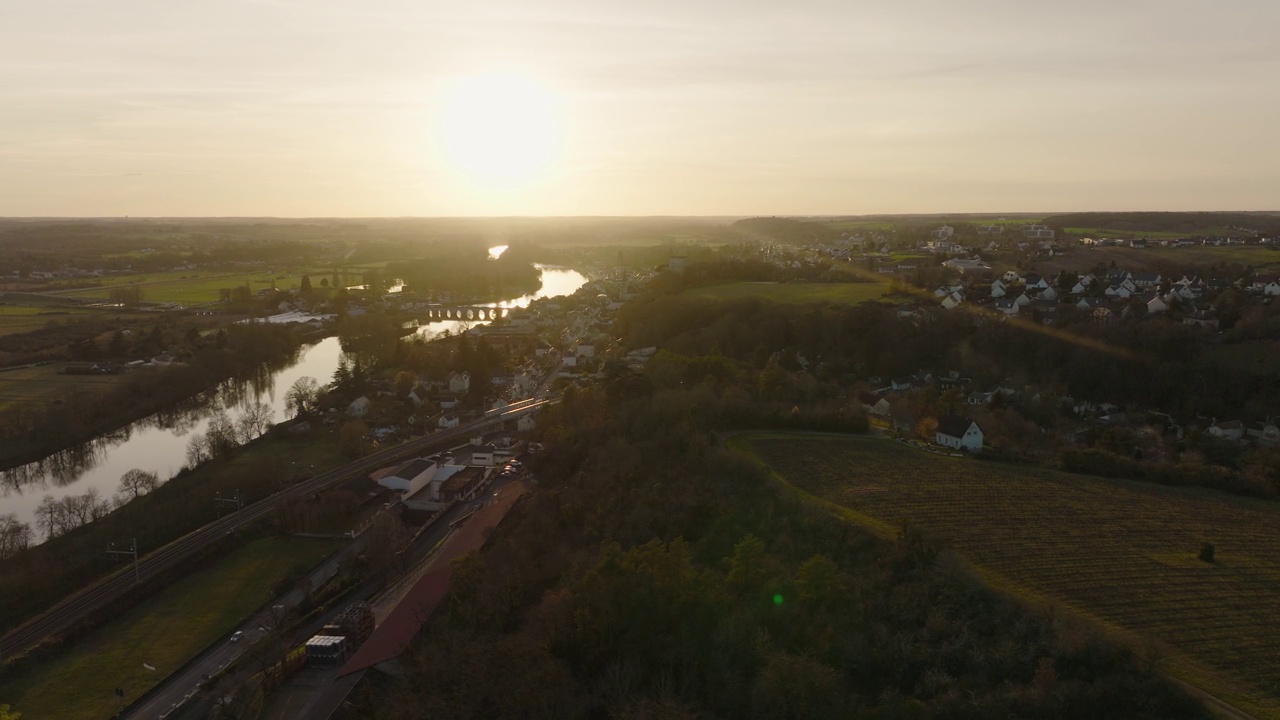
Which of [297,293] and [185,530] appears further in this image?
[297,293]

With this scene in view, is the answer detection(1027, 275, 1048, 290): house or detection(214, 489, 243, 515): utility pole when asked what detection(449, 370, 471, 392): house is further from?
detection(1027, 275, 1048, 290): house

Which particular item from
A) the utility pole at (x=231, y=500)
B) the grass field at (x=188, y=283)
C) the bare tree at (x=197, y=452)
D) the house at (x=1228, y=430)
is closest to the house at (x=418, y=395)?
the bare tree at (x=197, y=452)

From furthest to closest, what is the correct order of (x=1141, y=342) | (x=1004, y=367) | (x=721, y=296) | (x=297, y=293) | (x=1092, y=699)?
(x=297, y=293), (x=721, y=296), (x=1004, y=367), (x=1141, y=342), (x=1092, y=699)

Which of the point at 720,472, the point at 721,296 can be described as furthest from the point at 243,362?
the point at 720,472

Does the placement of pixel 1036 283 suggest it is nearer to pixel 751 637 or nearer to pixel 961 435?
pixel 961 435

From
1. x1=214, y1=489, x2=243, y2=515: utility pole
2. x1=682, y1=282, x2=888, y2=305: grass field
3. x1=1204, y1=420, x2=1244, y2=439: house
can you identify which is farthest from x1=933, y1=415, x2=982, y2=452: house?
x1=214, y1=489, x2=243, y2=515: utility pole

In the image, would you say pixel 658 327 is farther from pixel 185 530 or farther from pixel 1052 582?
pixel 1052 582
